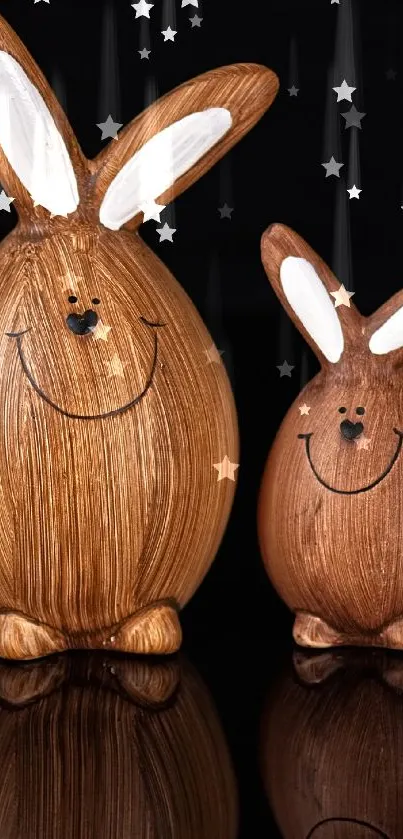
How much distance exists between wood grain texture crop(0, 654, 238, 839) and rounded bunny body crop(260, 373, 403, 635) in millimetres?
163

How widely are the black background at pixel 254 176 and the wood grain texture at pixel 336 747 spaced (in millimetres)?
311

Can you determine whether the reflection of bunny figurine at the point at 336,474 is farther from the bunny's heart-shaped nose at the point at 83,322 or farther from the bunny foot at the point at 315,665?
the bunny's heart-shaped nose at the point at 83,322

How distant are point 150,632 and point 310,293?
0.41m

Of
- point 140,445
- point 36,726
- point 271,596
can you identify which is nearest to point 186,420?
point 140,445

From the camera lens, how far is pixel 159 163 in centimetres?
122

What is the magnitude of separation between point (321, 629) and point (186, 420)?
0.28 m

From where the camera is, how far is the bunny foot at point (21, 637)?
118 cm

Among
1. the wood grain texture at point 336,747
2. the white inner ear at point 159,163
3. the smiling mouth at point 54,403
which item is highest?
the white inner ear at point 159,163

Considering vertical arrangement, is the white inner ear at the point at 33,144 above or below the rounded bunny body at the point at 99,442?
above

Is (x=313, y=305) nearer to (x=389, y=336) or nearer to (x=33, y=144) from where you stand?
(x=389, y=336)

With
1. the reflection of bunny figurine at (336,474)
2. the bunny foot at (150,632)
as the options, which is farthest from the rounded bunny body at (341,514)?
the bunny foot at (150,632)

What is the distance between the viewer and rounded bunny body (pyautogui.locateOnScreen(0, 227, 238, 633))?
3.75 feet

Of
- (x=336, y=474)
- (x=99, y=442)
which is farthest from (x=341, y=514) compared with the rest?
(x=99, y=442)

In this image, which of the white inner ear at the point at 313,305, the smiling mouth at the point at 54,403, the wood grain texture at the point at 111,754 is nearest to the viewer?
the wood grain texture at the point at 111,754
